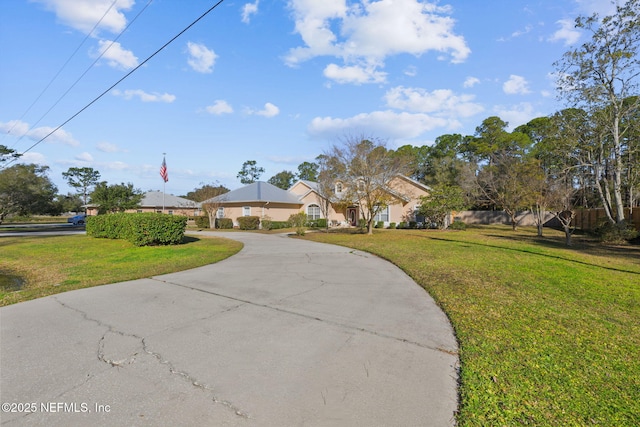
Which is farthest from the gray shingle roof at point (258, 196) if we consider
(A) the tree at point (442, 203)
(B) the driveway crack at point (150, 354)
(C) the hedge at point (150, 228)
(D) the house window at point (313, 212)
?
(B) the driveway crack at point (150, 354)

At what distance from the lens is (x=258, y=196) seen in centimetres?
2938

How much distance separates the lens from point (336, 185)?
24938 millimetres

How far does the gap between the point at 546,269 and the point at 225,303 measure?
8.62 meters

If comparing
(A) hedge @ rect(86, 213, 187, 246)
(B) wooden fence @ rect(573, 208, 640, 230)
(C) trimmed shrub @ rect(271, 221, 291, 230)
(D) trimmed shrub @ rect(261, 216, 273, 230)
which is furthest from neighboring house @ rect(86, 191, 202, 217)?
(B) wooden fence @ rect(573, 208, 640, 230)

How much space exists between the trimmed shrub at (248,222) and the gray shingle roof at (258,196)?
195cm

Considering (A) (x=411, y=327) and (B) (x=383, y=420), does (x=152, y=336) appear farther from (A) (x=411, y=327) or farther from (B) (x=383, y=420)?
(A) (x=411, y=327)

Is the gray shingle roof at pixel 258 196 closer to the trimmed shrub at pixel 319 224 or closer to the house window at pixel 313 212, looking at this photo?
the house window at pixel 313 212

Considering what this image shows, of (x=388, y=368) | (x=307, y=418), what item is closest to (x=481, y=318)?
(x=388, y=368)

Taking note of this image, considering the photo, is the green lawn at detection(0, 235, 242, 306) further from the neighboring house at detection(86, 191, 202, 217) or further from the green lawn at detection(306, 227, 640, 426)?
the neighboring house at detection(86, 191, 202, 217)

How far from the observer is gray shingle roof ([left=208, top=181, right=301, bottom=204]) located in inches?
1156

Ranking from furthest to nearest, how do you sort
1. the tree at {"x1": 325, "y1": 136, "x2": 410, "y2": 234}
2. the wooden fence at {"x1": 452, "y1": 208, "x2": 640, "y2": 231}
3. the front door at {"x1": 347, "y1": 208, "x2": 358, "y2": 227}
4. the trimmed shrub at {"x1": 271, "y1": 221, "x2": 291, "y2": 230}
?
the front door at {"x1": 347, "y1": 208, "x2": 358, "y2": 227}
the trimmed shrub at {"x1": 271, "y1": 221, "x2": 291, "y2": 230}
the wooden fence at {"x1": 452, "y1": 208, "x2": 640, "y2": 231}
the tree at {"x1": 325, "y1": 136, "x2": 410, "y2": 234}

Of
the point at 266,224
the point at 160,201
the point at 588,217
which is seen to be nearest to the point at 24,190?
the point at 160,201

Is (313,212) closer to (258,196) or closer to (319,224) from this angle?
(319,224)

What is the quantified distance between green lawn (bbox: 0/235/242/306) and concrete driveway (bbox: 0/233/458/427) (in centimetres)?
119
